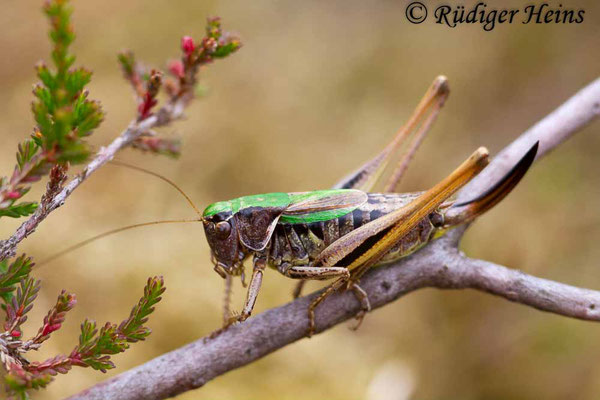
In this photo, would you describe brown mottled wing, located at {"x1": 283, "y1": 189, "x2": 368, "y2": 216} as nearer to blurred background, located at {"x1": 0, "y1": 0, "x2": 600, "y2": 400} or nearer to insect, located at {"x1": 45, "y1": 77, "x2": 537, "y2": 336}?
insect, located at {"x1": 45, "y1": 77, "x2": 537, "y2": 336}

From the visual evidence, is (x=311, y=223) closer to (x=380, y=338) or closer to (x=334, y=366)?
(x=334, y=366)

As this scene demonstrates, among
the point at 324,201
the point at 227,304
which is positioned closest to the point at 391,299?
the point at 324,201

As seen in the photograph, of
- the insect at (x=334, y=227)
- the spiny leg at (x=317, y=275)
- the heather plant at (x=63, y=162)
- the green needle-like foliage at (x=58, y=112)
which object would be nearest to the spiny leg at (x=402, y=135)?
the insect at (x=334, y=227)

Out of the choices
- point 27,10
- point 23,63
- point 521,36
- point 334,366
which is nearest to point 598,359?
point 334,366

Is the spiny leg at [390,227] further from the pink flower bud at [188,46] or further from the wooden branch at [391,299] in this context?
the pink flower bud at [188,46]

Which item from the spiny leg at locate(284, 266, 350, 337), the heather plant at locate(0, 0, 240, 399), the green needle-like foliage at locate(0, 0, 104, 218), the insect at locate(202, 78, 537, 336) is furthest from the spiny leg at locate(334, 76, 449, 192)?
the green needle-like foliage at locate(0, 0, 104, 218)

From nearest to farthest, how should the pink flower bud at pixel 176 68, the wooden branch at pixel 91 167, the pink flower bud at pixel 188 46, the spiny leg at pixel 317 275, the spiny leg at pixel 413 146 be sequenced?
1. the wooden branch at pixel 91 167
2. the pink flower bud at pixel 188 46
3. the pink flower bud at pixel 176 68
4. the spiny leg at pixel 317 275
5. the spiny leg at pixel 413 146
